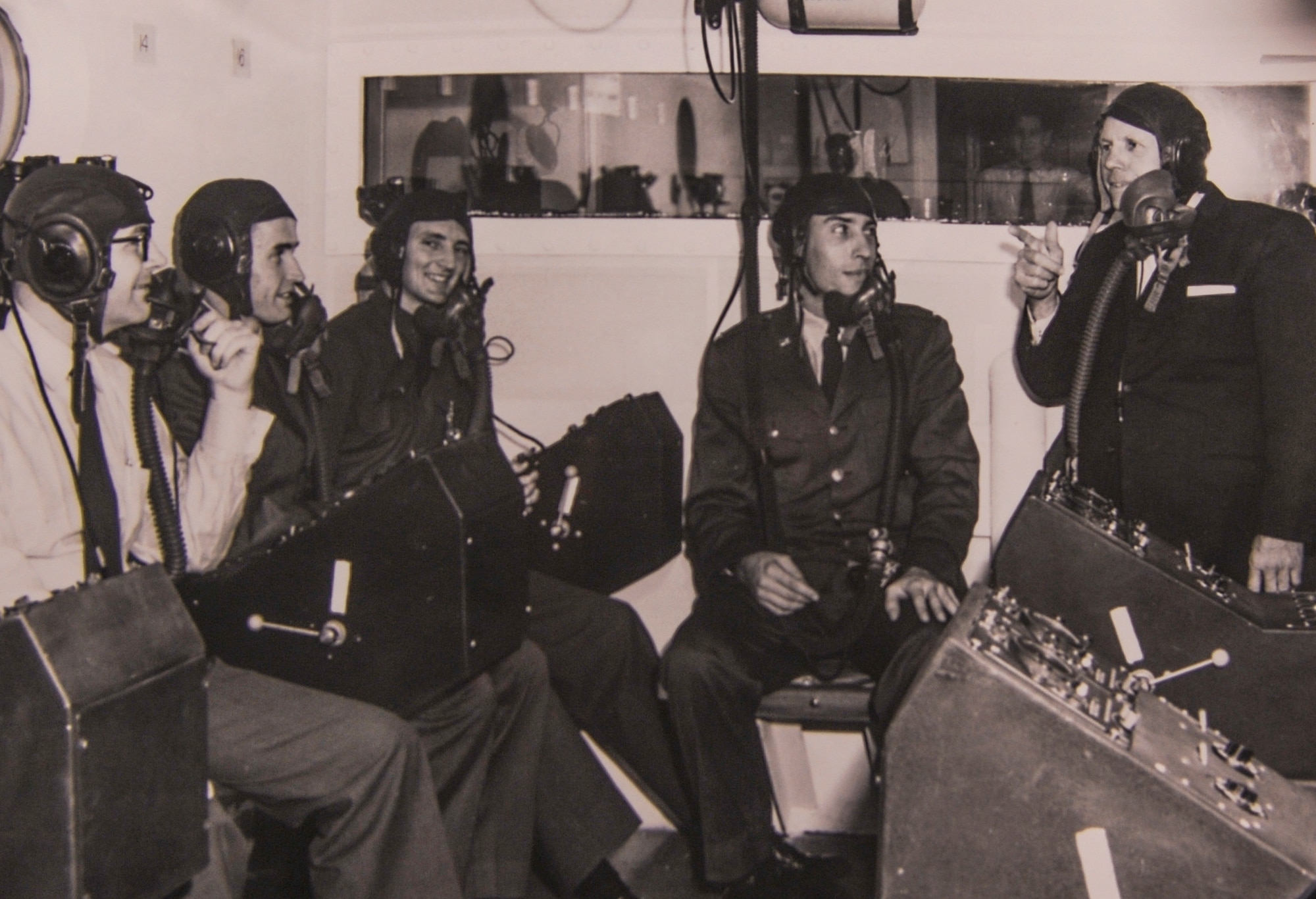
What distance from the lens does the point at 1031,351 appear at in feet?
9.68

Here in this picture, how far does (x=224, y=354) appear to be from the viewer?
2178mm

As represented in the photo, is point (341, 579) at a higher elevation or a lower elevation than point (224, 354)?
lower

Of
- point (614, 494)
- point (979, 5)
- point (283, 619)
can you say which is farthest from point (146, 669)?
point (979, 5)

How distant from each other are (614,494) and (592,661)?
0.45m

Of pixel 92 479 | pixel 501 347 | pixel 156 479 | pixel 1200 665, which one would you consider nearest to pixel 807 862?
pixel 1200 665

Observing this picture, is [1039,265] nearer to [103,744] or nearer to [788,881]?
[788,881]

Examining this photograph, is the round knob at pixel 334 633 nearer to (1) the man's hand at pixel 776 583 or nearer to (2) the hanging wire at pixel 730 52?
(1) the man's hand at pixel 776 583

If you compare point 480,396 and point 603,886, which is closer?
point 603,886

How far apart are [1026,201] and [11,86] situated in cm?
260

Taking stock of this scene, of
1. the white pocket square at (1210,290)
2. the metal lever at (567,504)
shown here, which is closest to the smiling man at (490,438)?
the metal lever at (567,504)

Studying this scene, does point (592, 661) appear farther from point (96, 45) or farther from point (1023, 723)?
point (96, 45)

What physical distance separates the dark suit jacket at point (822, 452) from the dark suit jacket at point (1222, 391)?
A: 1.34 ft

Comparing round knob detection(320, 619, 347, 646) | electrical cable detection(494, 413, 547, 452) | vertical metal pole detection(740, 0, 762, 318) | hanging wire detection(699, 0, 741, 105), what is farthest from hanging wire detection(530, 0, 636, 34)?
round knob detection(320, 619, 347, 646)

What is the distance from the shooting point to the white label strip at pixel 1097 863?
152cm
